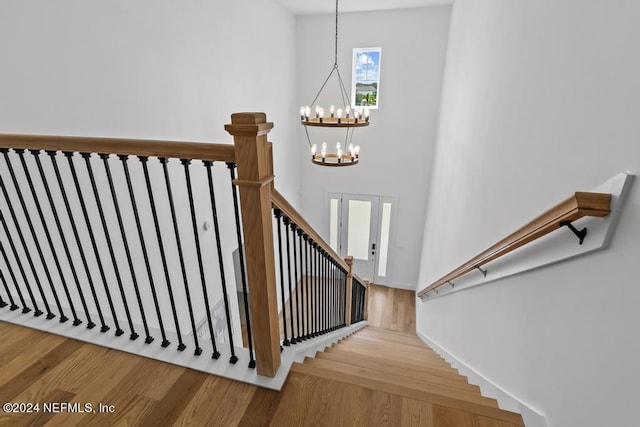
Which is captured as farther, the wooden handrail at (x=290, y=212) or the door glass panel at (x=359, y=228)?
the door glass panel at (x=359, y=228)

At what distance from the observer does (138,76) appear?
264 cm

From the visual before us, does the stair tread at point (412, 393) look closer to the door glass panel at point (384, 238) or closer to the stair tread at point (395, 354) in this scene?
the stair tread at point (395, 354)

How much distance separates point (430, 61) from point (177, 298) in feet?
17.0

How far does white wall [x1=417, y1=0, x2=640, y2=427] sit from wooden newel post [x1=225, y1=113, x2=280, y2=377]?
3.76 feet

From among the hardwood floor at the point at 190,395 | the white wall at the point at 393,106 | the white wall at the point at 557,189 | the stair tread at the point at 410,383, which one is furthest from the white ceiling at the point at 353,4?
the hardwood floor at the point at 190,395

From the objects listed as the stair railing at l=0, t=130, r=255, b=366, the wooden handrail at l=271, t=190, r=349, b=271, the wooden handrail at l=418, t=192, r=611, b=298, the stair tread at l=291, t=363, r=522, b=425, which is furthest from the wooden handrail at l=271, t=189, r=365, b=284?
the wooden handrail at l=418, t=192, r=611, b=298

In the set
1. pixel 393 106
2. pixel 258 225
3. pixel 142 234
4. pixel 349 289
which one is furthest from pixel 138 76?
pixel 393 106

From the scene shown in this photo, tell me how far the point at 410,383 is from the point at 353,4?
5.31 m

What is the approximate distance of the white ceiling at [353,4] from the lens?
4996 millimetres

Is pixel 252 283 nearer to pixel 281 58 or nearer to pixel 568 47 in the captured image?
pixel 568 47

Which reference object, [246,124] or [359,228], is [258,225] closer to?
[246,124]

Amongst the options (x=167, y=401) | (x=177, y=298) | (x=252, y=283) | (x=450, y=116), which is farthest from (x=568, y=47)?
(x=177, y=298)

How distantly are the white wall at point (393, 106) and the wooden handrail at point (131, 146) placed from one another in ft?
17.0

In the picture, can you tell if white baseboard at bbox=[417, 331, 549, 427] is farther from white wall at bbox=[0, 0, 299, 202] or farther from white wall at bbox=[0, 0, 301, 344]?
white wall at bbox=[0, 0, 299, 202]
